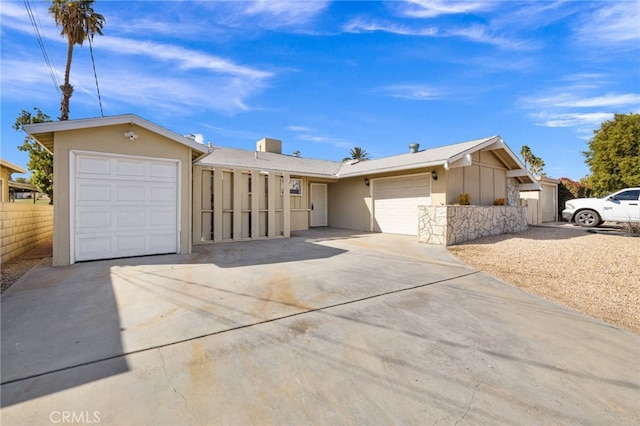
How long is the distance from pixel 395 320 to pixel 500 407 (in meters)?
1.49

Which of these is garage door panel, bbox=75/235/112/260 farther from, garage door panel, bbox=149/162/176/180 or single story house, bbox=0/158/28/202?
single story house, bbox=0/158/28/202

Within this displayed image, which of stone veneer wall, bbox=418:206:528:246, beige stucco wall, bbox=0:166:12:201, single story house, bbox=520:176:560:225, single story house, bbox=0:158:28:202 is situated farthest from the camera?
single story house, bbox=520:176:560:225

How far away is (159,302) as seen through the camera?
384 centimetres

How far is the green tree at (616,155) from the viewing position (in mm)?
17833

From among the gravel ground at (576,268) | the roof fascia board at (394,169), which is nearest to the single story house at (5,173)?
the roof fascia board at (394,169)

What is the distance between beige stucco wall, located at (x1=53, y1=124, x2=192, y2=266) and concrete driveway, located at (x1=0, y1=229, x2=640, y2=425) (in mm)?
1445

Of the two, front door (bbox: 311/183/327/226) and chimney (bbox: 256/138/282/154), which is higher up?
chimney (bbox: 256/138/282/154)

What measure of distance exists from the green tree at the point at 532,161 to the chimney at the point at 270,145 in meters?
25.8

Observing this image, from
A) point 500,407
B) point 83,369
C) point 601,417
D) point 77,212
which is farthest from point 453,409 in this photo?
point 77,212

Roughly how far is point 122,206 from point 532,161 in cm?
3431

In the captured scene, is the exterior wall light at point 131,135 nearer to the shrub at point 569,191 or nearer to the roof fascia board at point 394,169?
the roof fascia board at point 394,169

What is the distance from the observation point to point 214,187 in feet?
31.7

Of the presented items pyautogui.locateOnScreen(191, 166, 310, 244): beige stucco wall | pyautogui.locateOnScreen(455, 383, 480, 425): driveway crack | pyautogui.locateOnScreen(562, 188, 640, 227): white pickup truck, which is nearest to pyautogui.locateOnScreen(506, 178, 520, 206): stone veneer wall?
pyautogui.locateOnScreen(562, 188, 640, 227): white pickup truck

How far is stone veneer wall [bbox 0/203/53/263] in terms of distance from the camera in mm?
6055
